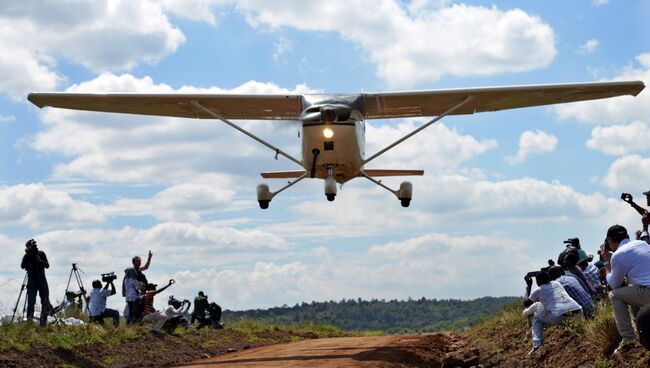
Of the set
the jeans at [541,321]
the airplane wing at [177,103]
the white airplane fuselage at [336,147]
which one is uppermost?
the airplane wing at [177,103]

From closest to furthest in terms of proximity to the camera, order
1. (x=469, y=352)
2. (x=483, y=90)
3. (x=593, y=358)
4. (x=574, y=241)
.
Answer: (x=593, y=358), (x=469, y=352), (x=574, y=241), (x=483, y=90)

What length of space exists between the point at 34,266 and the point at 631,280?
37.2 ft

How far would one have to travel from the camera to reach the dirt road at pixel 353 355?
1435cm

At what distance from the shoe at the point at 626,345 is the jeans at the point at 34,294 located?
11.1 meters

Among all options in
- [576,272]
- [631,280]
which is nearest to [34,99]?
[576,272]

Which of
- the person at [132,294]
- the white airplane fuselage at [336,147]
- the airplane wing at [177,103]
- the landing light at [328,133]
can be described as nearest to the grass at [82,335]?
the person at [132,294]

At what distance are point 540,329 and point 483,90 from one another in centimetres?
1065

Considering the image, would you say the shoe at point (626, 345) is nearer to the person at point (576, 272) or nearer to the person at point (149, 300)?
the person at point (576, 272)

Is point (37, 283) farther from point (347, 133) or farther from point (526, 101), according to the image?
point (526, 101)

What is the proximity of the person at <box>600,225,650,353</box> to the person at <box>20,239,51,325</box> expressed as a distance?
433 inches

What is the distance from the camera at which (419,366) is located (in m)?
15.0

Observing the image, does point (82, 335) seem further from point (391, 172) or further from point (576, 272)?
point (391, 172)

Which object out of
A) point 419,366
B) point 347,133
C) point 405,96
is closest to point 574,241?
point 419,366

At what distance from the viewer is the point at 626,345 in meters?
9.51
